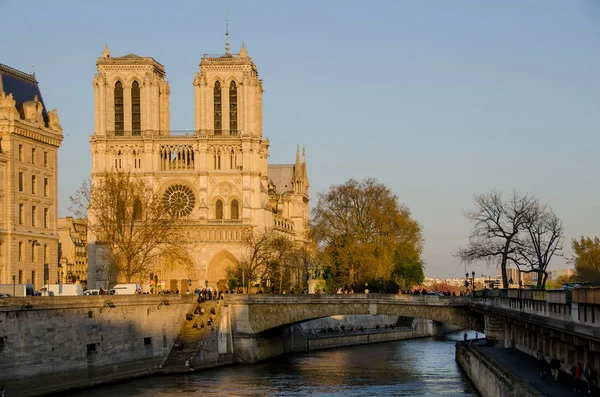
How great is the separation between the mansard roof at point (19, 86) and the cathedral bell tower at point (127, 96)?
1636 inches

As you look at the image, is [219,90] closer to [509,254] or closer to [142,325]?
[509,254]

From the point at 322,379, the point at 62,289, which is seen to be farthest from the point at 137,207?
the point at 322,379

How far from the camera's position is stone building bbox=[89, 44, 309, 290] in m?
114

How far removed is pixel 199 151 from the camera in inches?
4515

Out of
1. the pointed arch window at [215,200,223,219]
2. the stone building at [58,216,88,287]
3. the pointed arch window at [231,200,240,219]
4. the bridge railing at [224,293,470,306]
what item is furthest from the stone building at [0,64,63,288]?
the stone building at [58,216,88,287]

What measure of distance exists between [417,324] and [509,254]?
27.7 metres

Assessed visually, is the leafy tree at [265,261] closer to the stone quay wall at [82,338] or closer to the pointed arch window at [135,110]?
the pointed arch window at [135,110]

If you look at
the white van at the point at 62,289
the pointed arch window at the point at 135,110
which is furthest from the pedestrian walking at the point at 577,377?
the pointed arch window at the point at 135,110

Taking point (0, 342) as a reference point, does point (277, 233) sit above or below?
above

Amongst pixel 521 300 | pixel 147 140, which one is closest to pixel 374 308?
pixel 521 300

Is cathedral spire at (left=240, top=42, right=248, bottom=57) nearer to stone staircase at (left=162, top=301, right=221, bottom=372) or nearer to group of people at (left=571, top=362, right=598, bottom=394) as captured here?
stone staircase at (left=162, top=301, right=221, bottom=372)

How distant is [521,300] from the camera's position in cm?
4959

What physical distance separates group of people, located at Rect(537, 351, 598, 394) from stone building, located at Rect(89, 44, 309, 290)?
7635cm

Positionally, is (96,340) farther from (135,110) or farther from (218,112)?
(218,112)
